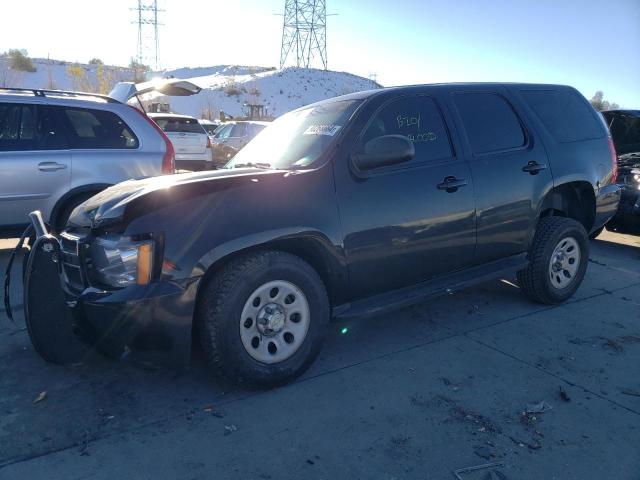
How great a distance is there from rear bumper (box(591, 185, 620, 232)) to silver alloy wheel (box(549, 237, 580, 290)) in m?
0.47

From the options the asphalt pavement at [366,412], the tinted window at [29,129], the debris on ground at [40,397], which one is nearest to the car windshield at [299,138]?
the asphalt pavement at [366,412]

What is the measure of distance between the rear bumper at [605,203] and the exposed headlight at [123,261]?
420 cm

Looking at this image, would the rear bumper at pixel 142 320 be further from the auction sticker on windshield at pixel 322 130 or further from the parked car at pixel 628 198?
the parked car at pixel 628 198

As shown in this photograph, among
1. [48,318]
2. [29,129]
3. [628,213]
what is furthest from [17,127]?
[628,213]

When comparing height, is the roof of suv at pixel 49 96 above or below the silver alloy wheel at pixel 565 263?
above

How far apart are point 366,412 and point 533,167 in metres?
Answer: 2.63

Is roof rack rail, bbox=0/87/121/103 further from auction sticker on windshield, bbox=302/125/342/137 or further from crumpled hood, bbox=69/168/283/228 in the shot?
auction sticker on windshield, bbox=302/125/342/137

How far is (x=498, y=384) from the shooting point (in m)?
3.33

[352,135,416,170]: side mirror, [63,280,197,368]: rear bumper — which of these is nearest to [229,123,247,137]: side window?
[352,135,416,170]: side mirror

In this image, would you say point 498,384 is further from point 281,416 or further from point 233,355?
point 233,355

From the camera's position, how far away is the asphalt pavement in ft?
8.40

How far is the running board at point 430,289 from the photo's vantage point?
137 inches

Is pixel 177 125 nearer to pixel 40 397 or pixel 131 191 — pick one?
pixel 131 191

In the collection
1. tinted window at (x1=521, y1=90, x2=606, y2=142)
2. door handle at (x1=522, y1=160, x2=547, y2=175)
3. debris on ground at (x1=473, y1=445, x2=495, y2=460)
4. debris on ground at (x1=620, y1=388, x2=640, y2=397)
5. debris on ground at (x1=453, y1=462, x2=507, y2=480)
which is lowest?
debris on ground at (x1=453, y1=462, x2=507, y2=480)
